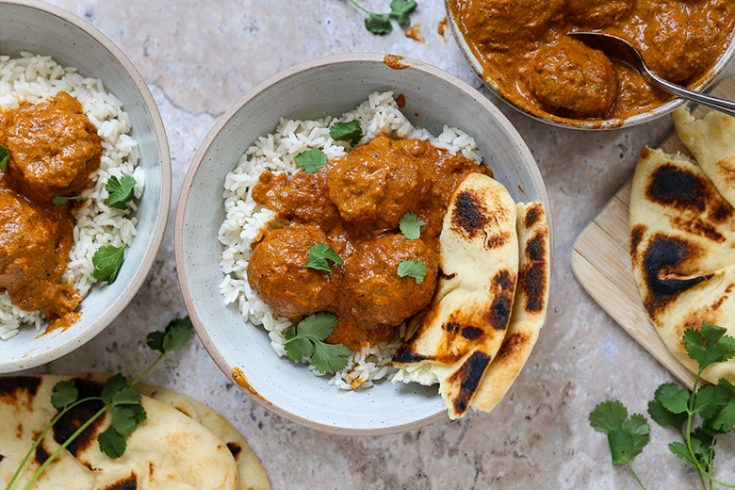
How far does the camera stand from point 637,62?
345cm

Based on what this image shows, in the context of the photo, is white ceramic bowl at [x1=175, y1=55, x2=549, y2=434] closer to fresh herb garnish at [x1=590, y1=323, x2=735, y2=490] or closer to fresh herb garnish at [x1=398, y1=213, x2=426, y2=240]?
fresh herb garnish at [x1=398, y1=213, x2=426, y2=240]

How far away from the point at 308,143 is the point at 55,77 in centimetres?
117

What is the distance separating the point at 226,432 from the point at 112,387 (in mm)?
579

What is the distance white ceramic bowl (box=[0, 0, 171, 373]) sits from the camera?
319 centimetres

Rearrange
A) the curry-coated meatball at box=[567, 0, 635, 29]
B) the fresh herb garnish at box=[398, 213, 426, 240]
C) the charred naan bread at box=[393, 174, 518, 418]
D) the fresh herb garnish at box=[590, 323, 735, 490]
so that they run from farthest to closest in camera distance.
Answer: the fresh herb garnish at box=[590, 323, 735, 490], the curry-coated meatball at box=[567, 0, 635, 29], the fresh herb garnish at box=[398, 213, 426, 240], the charred naan bread at box=[393, 174, 518, 418]

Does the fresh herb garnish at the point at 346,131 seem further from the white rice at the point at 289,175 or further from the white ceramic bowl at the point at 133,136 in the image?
the white ceramic bowl at the point at 133,136

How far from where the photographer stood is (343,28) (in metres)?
3.79

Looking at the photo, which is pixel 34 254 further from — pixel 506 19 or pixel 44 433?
pixel 506 19

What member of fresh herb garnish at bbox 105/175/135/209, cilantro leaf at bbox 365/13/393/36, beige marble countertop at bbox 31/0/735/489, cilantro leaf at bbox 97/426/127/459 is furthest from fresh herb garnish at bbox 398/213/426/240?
cilantro leaf at bbox 97/426/127/459

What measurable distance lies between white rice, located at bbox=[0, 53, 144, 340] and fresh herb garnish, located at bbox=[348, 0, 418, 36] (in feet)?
4.03

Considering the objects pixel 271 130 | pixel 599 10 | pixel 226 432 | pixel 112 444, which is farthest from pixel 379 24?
pixel 112 444

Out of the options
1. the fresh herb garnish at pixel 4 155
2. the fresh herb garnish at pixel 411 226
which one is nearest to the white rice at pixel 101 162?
the fresh herb garnish at pixel 4 155

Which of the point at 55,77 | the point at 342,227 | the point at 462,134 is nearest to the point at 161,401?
the point at 342,227

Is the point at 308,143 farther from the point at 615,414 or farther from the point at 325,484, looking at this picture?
the point at 615,414
